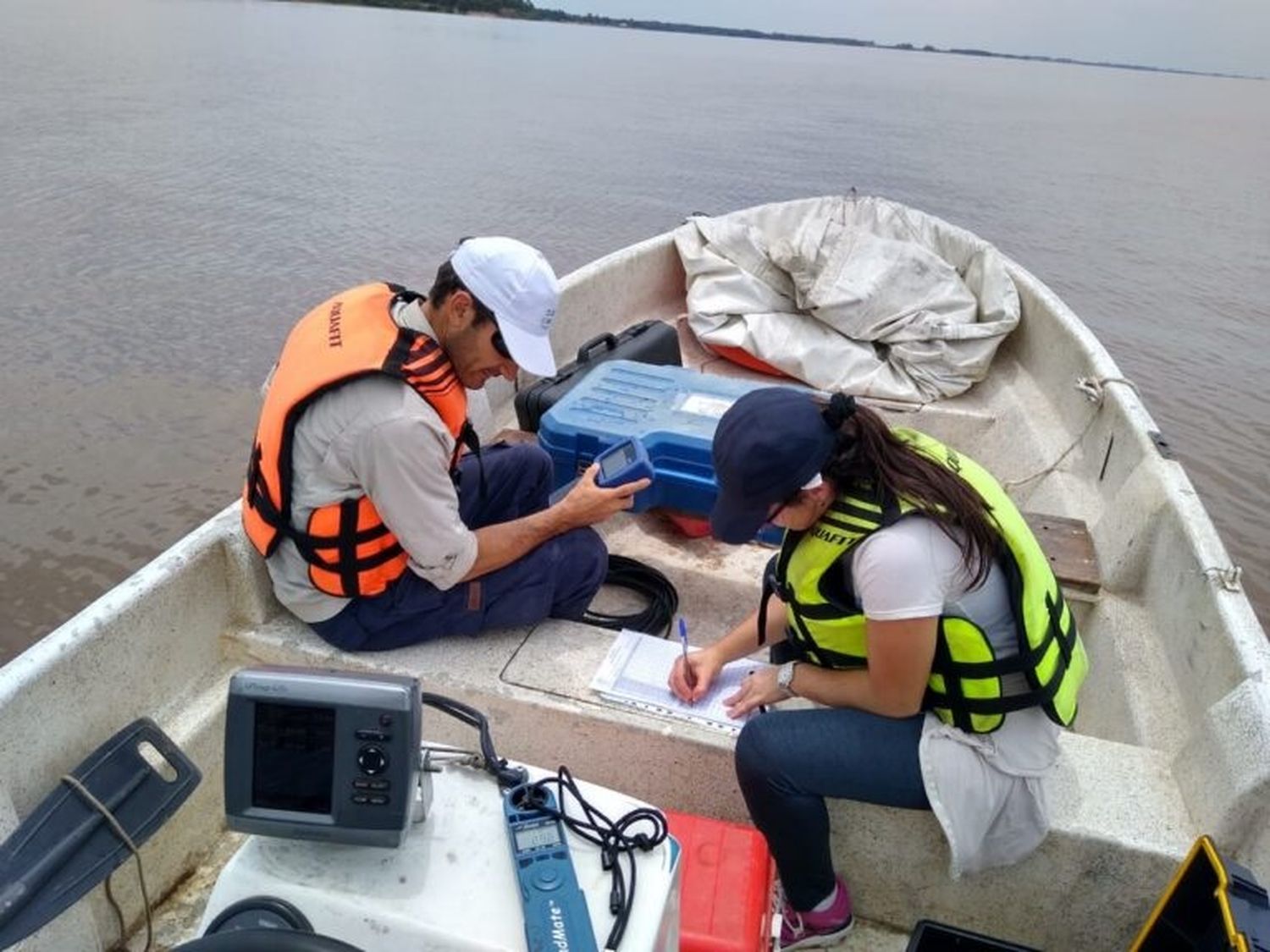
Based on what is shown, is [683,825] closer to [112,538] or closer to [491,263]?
[491,263]

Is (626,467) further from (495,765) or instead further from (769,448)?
(495,765)

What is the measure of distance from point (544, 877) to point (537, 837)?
7 centimetres

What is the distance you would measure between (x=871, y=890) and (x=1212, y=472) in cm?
604

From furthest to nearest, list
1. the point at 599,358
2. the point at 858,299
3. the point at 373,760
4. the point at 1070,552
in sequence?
1. the point at 858,299
2. the point at 599,358
3. the point at 1070,552
4. the point at 373,760

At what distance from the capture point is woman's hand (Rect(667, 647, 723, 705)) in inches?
88.3

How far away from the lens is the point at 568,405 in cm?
330

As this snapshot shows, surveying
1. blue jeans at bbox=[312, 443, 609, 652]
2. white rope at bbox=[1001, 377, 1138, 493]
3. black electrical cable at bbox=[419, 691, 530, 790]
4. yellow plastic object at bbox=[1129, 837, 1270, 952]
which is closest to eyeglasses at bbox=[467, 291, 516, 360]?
blue jeans at bbox=[312, 443, 609, 652]

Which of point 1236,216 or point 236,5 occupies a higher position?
point 1236,216

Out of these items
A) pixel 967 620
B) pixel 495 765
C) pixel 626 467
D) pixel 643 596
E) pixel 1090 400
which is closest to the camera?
pixel 495 765

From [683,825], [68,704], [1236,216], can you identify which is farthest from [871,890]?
[1236,216]

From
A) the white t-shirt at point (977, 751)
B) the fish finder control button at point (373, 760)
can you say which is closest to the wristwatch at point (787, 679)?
the white t-shirt at point (977, 751)

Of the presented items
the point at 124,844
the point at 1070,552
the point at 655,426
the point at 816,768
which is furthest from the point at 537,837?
the point at 1070,552

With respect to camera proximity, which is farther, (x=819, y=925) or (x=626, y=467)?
(x=626, y=467)

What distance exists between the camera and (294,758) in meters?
1.48
